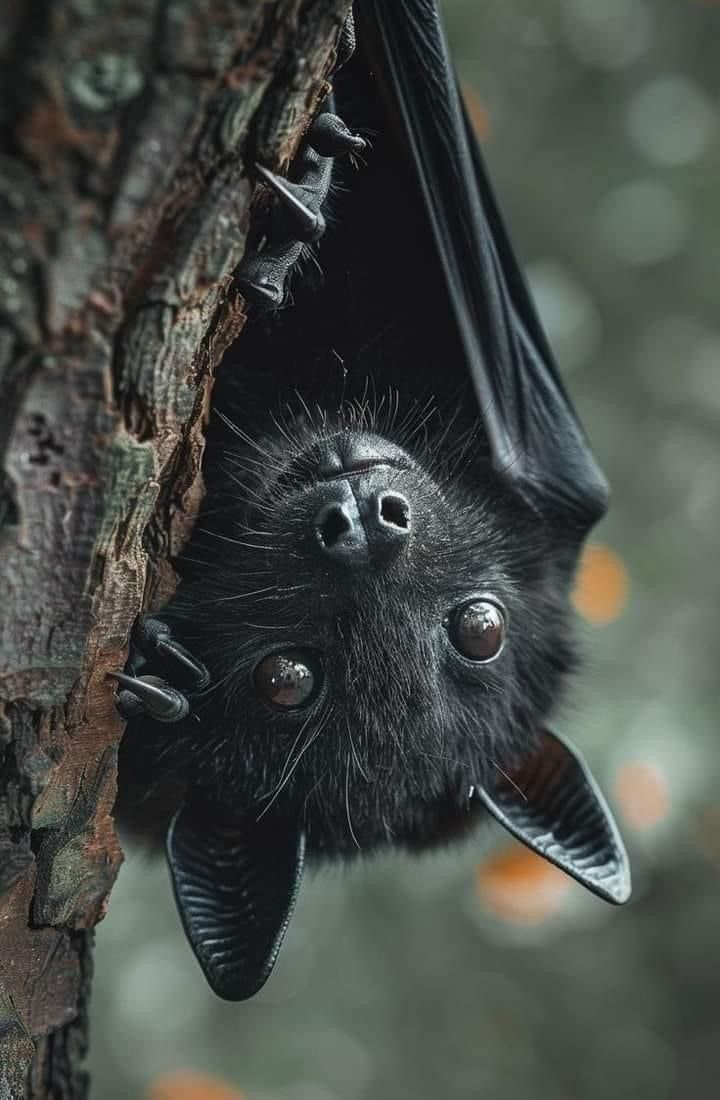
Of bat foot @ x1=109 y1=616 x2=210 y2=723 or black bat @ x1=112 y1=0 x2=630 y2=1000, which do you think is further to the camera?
black bat @ x1=112 y1=0 x2=630 y2=1000

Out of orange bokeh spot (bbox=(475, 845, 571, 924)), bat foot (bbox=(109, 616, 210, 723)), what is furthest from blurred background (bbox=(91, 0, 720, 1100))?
bat foot (bbox=(109, 616, 210, 723))

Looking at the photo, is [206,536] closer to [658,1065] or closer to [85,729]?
[85,729]

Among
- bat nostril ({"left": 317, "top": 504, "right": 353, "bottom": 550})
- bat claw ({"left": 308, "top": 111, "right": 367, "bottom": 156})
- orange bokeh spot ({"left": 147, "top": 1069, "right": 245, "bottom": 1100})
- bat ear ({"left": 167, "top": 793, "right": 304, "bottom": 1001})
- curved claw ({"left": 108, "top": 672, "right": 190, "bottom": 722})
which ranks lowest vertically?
orange bokeh spot ({"left": 147, "top": 1069, "right": 245, "bottom": 1100})

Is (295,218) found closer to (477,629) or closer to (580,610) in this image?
(477,629)

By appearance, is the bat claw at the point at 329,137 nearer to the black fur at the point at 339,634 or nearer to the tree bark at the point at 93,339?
the tree bark at the point at 93,339

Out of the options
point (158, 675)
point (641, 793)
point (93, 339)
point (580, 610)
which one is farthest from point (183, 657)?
point (580, 610)

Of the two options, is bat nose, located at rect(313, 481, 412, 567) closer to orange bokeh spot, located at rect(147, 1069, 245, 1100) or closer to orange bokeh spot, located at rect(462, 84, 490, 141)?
orange bokeh spot, located at rect(462, 84, 490, 141)
